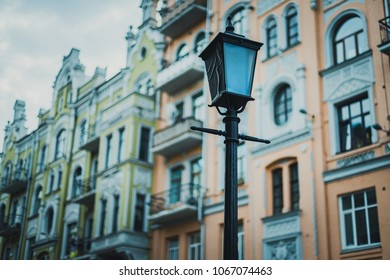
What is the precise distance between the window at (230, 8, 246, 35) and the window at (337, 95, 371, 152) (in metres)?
3.53

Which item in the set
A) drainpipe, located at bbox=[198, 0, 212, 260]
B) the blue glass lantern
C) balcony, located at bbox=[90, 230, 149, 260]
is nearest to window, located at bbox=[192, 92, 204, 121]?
drainpipe, located at bbox=[198, 0, 212, 260]

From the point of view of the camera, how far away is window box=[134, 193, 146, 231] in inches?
583

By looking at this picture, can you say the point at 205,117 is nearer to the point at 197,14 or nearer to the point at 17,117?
the point at 197,14

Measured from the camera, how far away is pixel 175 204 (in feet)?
46.2

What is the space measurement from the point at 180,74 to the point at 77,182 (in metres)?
3.78

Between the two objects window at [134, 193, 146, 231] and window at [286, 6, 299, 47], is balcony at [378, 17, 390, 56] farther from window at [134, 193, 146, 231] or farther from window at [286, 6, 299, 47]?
window at [134, 193, 146, 231]

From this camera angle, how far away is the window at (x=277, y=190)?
1164cm

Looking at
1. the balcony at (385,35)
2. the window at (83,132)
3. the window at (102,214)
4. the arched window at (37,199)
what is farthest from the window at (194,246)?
the balcony at (385,35)

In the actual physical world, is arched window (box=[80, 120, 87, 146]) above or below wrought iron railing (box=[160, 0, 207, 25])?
below

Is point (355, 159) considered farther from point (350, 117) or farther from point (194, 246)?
point (194, 246)

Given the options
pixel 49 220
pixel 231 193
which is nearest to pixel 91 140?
pixel 49 220

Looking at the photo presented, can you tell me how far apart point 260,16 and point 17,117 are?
629 centimetres
